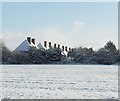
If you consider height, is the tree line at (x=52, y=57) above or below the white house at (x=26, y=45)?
below

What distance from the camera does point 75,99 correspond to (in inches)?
477

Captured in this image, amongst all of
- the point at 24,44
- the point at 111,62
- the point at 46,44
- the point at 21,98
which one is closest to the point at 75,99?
the point at 21,98

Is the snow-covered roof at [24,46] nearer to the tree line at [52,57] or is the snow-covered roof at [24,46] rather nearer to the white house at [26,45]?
the white house at [26,45]

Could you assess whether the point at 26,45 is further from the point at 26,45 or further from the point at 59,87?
the point at 59,87

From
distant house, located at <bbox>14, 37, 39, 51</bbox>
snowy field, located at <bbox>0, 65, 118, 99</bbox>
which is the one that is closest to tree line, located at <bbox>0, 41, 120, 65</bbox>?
distant house, located at <bbox>14, 37, 39, 51</bbox>

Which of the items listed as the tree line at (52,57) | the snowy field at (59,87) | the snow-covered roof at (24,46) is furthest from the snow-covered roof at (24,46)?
the snowy field at (59,87)

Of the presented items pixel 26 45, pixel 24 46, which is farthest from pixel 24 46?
pixel 26 45

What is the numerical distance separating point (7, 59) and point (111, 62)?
73.2ft

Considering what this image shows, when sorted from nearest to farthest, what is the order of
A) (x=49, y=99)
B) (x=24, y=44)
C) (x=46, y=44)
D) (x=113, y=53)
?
(x=49, y=99)
(x=113, y=53)
(x=24, y=44)
(x=46, y=44)

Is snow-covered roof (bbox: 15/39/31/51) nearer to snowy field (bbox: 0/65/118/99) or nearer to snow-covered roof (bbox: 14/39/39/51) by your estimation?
snow-covered roof (bbox: 14/39/39/51)

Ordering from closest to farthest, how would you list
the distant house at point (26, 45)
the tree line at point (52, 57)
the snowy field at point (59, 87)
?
the snowy field at point (59, 87) < the tree line at point (52, 57) < the distant house at point (26, 45)

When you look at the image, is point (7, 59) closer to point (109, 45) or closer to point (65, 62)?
point (65, 62)

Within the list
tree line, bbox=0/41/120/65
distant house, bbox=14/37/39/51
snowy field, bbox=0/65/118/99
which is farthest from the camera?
distant house, bbox=14/37/39/51

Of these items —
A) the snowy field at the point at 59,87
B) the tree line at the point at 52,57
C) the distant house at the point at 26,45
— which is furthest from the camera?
the distant house at the point at 26,45
